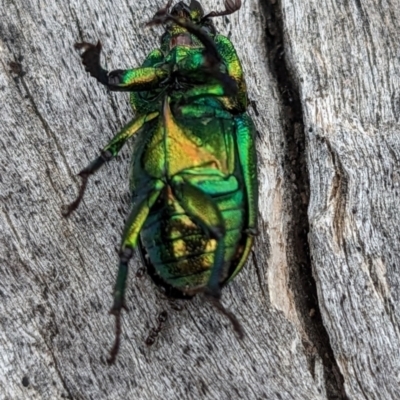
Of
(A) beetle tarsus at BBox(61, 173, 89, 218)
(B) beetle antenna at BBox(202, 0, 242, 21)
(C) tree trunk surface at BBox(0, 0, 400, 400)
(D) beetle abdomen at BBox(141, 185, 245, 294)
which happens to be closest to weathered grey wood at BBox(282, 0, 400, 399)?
(C) tree trunk surface at BBox(0, 0, 400, 400)

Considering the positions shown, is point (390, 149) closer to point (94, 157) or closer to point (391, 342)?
point (391, 342)

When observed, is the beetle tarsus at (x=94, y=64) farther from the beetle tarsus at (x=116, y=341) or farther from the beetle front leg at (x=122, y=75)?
the beetle tarsus at (x=116, y=341)

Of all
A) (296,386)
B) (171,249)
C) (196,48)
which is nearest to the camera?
(171,249)

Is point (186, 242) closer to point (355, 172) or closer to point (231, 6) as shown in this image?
point (355, 172)

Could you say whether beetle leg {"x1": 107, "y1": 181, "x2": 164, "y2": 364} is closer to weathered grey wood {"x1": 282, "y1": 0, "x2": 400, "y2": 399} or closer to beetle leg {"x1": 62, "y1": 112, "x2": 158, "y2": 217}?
beetle leg {"x1": 62, "y1": 112, "x2": 158, "y2": 217}

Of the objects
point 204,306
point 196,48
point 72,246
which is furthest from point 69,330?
point 196,48

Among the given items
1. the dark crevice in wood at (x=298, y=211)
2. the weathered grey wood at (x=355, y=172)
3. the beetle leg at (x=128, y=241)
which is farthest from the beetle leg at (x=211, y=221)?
A: the weathered grey wood at (x=355, y=172)

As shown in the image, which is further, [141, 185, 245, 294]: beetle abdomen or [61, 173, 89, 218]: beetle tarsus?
[61, 173, 89, 218]: beetle tarsus
